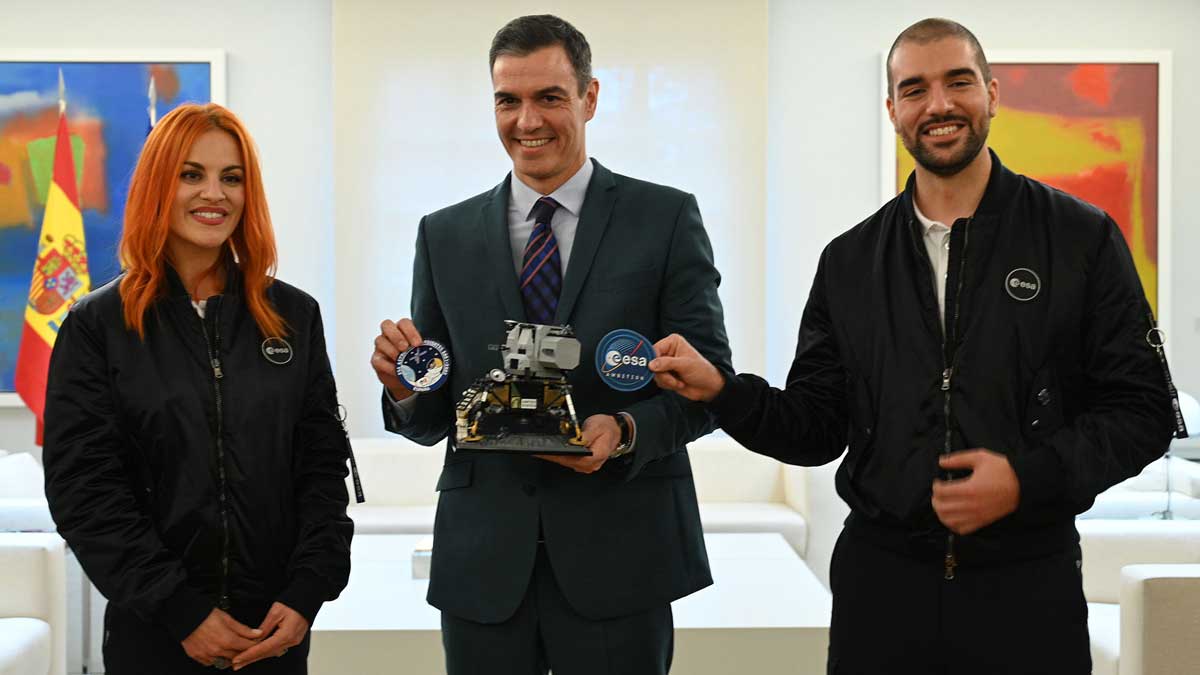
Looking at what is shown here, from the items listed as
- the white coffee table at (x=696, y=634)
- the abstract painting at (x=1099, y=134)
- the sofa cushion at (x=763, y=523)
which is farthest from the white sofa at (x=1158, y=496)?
the abstract painting at (x=1099, y=134)

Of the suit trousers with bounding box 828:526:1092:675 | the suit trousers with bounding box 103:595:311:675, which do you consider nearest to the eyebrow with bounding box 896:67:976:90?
the suit trousers with bounding box 828:526:1092:675

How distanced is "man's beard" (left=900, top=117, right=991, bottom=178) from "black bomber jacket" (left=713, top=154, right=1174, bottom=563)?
0.21 ft

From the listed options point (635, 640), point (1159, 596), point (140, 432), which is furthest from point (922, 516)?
point (1159, 596)

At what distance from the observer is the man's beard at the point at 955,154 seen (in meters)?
2.03

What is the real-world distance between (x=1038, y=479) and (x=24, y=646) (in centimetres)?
306

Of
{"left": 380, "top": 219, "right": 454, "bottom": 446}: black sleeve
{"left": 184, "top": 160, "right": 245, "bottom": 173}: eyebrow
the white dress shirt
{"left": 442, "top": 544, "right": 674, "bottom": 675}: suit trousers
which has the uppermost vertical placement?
{"left": 184, "top": 160, "right": 245, "bottom": 173}: eyebrow

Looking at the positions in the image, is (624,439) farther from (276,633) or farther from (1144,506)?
(1144,506)

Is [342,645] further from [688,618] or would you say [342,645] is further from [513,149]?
[513,149]

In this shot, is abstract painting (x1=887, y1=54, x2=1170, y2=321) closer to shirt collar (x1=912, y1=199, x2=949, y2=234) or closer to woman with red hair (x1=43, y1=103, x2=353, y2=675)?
shirt collar (x1=912, y1=199, x2=949, y2=234)

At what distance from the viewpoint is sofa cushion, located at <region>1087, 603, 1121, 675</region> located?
3413 millimetres

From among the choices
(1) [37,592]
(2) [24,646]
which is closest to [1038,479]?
(2) [24,646]

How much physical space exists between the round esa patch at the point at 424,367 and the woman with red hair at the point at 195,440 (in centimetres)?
20

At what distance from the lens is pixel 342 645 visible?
3.61 meters

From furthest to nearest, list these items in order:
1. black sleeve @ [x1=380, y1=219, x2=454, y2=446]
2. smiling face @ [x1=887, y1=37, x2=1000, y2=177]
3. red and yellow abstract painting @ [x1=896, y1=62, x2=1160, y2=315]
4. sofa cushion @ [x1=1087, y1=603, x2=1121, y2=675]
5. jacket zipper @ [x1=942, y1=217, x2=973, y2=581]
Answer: red and yellow abstract painting @ [x1=896, y1=62, x2=1160, y2=315], sofa cushion @ [x1=1087, y1=603, x2=1121, y2=675], black sleeve @ [x1=380, y1=219, x2=454, y2=446], smiling face @ [x1=887, y1=37, x2=1000, y2=177], jacket zipper @ [x1=942, y1=217, x2=973, y2=581]
